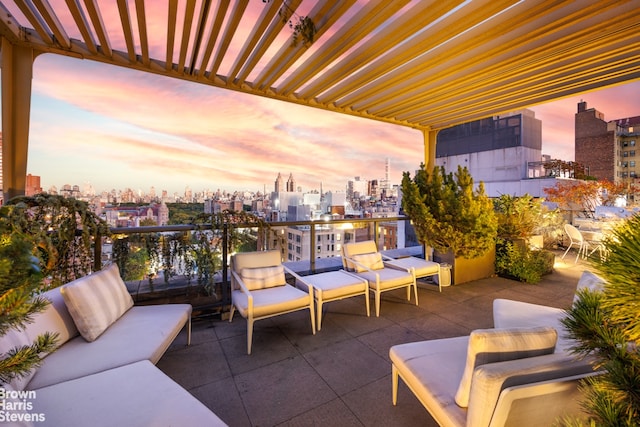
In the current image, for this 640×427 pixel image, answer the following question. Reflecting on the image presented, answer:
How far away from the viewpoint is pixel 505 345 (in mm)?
1225

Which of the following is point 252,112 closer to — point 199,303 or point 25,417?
point 199,303

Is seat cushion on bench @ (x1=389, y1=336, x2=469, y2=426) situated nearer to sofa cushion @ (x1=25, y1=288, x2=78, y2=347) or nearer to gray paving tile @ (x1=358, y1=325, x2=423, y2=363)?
gray paving tile @ (x1=358, y1=325, x2=423, y2=363)

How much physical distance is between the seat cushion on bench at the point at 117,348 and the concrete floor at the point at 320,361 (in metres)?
0.49

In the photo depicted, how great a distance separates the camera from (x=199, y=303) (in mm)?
3514

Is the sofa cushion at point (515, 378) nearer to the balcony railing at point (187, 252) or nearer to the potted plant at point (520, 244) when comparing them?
the balcony railing at point (187, 252)

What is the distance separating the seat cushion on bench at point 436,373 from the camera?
1391 millimetres

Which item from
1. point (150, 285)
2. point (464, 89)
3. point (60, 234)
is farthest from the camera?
point (464, 89)

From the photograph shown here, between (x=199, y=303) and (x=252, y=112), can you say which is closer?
(x=199, y=303)

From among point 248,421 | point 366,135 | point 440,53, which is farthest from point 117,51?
point 366,135

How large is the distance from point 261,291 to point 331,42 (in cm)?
292

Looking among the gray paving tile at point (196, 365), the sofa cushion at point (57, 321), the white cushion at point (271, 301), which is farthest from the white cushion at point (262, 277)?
the sofa cushion at point (57, 321)

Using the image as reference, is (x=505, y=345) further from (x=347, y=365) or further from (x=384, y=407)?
(x=347, y=365)

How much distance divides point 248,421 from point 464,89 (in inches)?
189

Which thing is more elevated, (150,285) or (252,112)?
(252,112)
